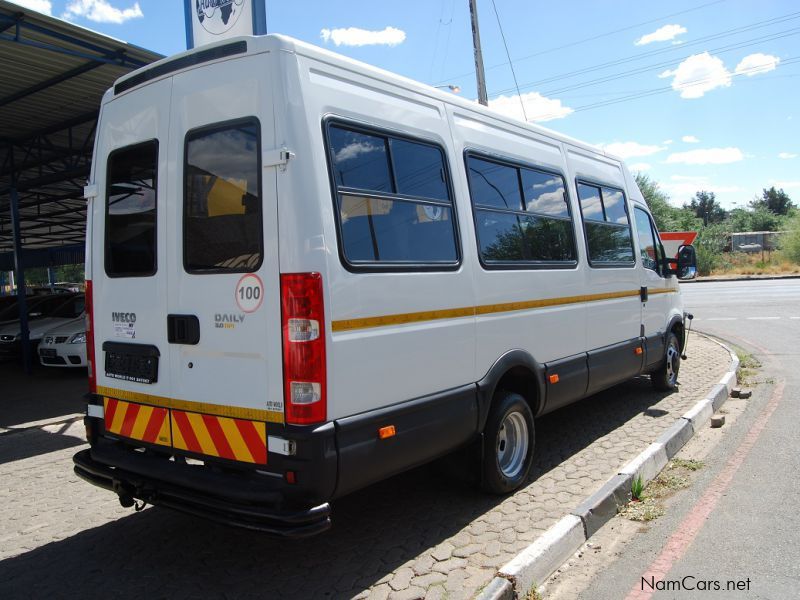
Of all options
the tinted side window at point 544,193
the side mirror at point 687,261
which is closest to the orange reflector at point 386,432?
the tinted side window at point 544,193

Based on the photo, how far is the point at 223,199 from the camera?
11.1ft

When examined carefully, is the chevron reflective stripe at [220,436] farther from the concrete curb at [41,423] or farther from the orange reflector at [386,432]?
the concrete curb at [41,423]

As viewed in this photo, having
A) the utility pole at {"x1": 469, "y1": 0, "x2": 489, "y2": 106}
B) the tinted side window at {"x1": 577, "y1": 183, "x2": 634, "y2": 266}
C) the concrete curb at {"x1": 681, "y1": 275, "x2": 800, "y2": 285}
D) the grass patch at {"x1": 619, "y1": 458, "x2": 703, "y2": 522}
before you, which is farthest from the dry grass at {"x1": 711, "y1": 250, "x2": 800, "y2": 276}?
the grass patch at {"x1": 619, "y1": 458, "x2": 703, "y2": 522}

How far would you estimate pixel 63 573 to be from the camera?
144 inches

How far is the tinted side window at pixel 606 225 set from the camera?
5930 mm

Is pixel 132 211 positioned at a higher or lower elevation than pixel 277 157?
lower

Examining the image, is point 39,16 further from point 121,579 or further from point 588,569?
point 588,569

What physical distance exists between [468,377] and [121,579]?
242 cm

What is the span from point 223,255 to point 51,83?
8122 millimetres

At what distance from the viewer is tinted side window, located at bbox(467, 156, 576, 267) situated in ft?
14.6

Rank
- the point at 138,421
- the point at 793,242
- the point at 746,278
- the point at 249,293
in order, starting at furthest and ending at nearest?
the point at 793,242 < the point at 746,278 < the point at 138,421 < the point at 249,293

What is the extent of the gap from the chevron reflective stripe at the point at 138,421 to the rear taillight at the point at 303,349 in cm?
103

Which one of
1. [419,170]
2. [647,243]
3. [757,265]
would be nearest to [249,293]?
[419,170]

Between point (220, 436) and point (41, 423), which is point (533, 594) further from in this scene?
point (41, 423)
